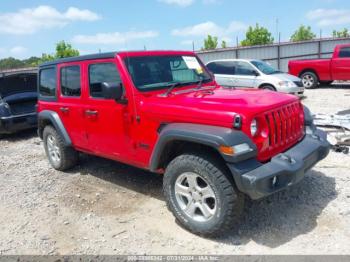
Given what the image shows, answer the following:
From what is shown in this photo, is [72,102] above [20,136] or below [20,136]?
above

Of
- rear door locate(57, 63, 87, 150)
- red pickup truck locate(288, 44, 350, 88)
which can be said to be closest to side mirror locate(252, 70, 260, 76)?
red pickup truck locate(288, 44, 350, 88)

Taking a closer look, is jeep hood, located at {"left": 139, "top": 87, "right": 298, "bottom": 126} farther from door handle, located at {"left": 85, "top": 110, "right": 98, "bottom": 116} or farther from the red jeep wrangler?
door handle, located at {"left": 85, "top": 110, "right": 98, "bottom": 116}

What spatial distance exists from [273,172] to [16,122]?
7337 mm

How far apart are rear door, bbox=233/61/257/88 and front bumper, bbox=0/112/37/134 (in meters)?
6.53

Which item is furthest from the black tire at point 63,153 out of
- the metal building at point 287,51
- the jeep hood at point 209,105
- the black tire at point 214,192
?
the metal building at point 287,51

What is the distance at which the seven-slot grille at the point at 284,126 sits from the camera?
3.41 meters

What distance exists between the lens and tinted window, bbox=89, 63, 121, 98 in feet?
14.1

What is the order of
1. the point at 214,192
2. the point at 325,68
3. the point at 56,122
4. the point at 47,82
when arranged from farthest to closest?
the point at 325,68, the point at 47,82, the point at 56,122, the point at 214,192

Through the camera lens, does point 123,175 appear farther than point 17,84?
No

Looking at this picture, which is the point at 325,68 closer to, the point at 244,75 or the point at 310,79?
the point at 310,79

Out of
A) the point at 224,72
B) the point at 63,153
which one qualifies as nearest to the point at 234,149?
the point at 63,153

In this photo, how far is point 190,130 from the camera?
3.33 meters

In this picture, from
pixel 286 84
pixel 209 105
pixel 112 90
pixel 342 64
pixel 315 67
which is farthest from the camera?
pixel 315 67

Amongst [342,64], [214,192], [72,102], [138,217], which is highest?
[342,64]
